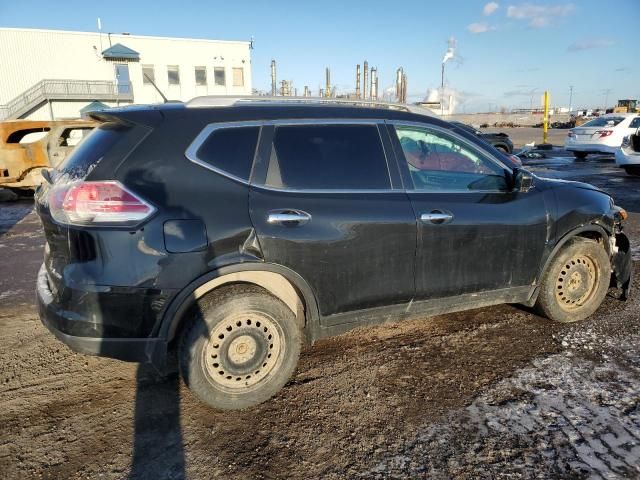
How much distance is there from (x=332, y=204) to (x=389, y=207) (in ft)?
1.35

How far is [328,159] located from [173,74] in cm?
3975

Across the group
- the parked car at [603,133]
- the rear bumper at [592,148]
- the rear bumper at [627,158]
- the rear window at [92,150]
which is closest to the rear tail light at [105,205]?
the rear window at [92,150]

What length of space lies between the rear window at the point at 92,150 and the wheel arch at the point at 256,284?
895mm

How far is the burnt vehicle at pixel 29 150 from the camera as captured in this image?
1029 cm

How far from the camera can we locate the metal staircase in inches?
1265

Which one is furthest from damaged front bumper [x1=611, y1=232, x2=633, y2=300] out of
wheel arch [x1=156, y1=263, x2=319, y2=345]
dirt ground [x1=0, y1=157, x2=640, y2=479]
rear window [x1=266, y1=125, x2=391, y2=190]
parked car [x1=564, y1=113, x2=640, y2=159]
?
parked car [x1=564, y1=113, x2=640, y2=159]

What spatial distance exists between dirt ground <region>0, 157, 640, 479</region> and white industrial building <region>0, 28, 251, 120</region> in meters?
32.9

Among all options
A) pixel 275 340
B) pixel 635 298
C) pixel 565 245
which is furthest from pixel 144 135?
pixel 635 298

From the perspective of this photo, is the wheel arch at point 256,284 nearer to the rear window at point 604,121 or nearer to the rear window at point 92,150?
the rear window at point 92,150

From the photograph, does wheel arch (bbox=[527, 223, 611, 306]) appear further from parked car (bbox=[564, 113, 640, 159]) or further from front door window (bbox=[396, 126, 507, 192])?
Result: parked car (bbox=[564, 113, 640, 159])

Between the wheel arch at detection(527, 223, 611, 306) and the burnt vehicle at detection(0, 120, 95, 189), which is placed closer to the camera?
the wheel arch at detection(527, 223, 611, 306)

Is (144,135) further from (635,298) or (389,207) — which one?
(635,298)

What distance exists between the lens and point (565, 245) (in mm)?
3783

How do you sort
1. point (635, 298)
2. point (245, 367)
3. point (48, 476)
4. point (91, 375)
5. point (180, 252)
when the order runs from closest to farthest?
point (48, 476) → point (180, 252) → point (245, 367) → point (91, 375) → point (635, 298)
